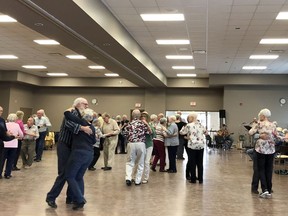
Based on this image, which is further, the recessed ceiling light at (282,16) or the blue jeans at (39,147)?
the blue jeans at (39,147)

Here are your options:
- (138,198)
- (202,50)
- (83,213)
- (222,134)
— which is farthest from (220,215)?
(222,134)

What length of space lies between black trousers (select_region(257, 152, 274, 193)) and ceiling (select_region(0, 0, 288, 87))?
3471mm

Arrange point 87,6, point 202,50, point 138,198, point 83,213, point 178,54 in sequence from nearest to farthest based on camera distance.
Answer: point 83,213 → point 138,198 → point 87,6 → point 202,50 → point 178,54

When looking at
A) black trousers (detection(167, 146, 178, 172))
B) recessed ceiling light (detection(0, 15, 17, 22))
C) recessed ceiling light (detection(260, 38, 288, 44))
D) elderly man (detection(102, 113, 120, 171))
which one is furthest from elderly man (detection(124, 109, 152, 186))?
recessed ceiling light (detection(260, 38, 288, 44))

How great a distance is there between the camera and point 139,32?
9.88m

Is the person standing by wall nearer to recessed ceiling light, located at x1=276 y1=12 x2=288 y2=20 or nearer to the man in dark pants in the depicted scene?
the man in dark pants

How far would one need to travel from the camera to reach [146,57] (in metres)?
13.0

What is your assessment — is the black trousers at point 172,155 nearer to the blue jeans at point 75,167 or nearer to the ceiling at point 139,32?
the ceiling at point 139,32

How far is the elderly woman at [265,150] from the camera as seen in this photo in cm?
581

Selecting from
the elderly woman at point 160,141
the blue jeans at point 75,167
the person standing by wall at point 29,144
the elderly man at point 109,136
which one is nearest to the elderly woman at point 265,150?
the elderly woman at point 160,141

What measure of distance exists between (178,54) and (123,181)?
7.21 meters

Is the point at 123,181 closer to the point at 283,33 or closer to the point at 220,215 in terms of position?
the point at 220,215

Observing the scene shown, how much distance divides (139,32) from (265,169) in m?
5.68

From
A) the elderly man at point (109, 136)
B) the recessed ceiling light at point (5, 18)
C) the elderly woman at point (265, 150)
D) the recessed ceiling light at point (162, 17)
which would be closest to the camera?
the elderly woman at point (265, 150)
